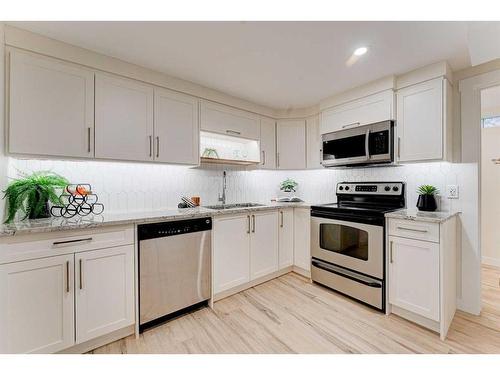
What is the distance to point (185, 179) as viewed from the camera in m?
2.76

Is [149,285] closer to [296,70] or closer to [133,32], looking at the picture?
[133,32]

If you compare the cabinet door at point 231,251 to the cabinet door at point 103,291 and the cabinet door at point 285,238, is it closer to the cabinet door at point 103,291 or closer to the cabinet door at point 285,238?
the cabinet door at point 285,238

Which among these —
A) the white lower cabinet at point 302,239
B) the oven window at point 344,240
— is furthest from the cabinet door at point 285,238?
the oven window at point 344,240

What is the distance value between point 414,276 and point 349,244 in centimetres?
61

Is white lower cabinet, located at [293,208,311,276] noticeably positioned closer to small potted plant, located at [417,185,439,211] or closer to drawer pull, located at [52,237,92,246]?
small potted plant, located at [417,185,439,211]

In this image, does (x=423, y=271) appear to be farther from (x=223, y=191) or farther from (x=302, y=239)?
(x=223, y=191)

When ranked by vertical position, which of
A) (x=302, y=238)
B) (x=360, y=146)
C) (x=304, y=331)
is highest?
(x=360, y=146)

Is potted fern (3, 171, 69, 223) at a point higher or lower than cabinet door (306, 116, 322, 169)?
lower

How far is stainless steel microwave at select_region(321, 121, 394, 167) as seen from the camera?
7.83 feet

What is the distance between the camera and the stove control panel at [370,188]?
257 centimetres

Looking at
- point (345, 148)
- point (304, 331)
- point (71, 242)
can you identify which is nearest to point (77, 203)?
point (71, 242)

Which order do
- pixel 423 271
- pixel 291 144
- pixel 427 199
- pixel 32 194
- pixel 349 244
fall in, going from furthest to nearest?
pixel 291 144
pixel 349 244
pixel 427 199
pixel 423 271
pixel 32 194

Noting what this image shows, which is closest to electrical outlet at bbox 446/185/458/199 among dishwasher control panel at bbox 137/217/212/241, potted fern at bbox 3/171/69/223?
dishwasher control panel at bbox 137/217/212/241

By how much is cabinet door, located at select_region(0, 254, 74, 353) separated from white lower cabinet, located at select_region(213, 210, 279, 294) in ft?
3.89
